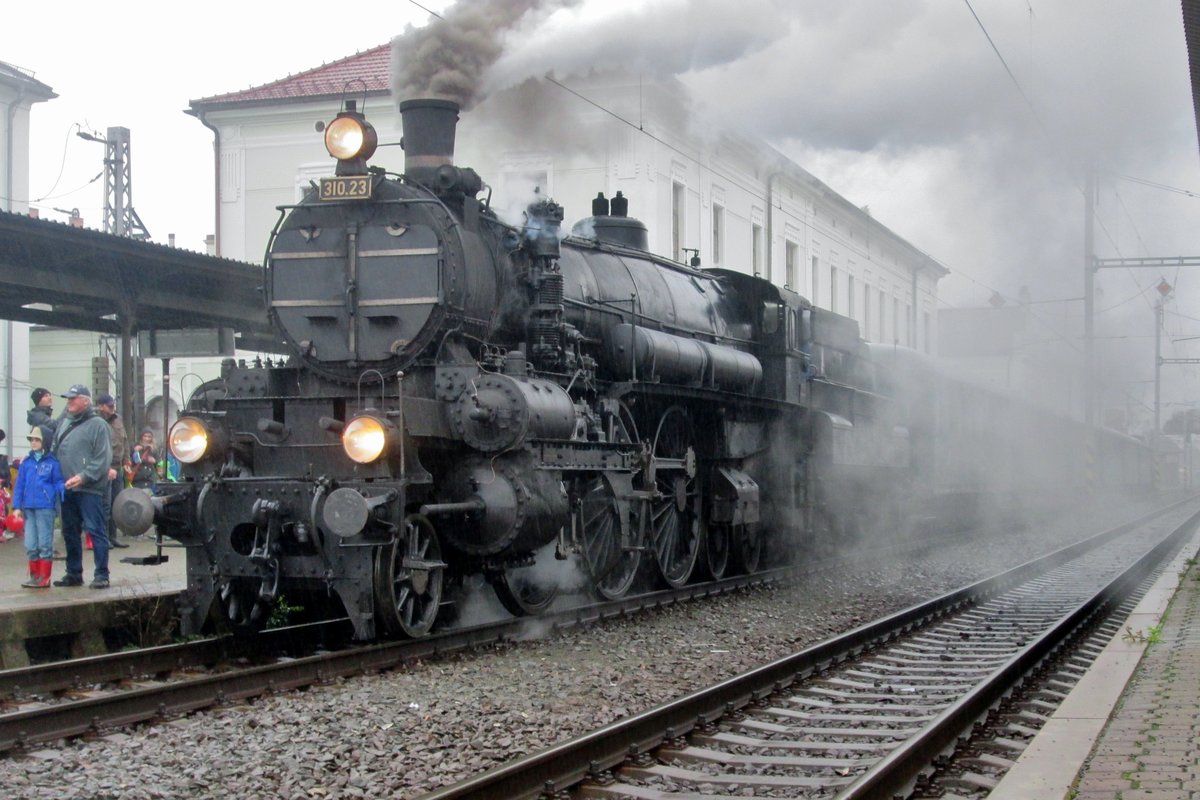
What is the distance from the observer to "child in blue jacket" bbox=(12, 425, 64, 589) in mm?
10258

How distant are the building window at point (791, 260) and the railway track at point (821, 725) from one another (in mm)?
22500

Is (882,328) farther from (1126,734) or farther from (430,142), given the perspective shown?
(1126,734)

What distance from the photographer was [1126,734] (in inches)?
243

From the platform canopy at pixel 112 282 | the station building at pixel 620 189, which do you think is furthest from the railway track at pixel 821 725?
the station building at pixel 620 189

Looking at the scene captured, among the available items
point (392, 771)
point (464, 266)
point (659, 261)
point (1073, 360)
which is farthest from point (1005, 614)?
point (1073, 360)

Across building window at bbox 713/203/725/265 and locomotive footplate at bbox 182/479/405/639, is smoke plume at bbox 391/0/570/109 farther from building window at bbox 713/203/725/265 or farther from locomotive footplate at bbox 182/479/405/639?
building window at bbox 713/203/725/265

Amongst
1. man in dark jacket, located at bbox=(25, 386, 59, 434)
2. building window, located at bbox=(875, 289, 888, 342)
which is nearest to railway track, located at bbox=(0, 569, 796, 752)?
man in dark jacket, located at bbox=(25, 386, 59, 434)

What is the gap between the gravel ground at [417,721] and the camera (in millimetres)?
5453

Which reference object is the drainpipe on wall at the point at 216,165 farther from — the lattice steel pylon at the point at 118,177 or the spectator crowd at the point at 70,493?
the spectator crowd at the point at 70,493

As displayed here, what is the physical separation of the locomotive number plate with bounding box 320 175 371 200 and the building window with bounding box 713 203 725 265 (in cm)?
2155

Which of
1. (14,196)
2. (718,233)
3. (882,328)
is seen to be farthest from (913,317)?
(14,196)

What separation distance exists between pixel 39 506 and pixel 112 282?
5.28 meters

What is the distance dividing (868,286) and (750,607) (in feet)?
92.2

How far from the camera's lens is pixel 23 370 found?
102ft
